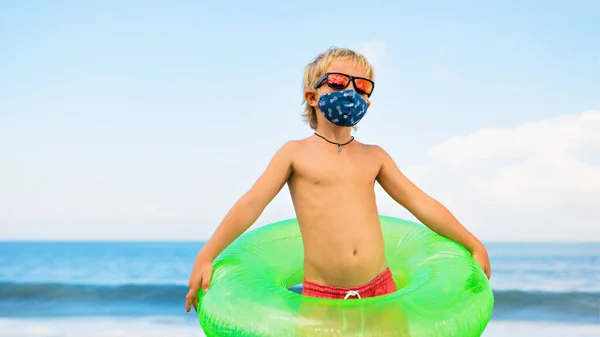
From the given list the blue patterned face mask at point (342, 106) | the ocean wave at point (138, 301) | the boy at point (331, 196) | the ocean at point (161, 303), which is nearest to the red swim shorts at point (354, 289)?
the boy at point (331, 196)

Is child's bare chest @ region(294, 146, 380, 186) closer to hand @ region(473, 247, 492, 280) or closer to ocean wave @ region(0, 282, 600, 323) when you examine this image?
hand @ region(473, 247, 492, 280)

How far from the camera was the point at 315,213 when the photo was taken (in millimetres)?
2666

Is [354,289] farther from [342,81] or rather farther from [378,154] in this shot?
[342,81]

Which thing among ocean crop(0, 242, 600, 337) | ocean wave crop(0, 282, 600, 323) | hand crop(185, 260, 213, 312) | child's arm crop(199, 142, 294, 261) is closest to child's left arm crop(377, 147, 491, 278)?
child's arm crop(199, 142, 294, 261)

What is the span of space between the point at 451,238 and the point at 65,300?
354 inches

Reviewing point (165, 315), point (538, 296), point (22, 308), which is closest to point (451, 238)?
point (165, 315)

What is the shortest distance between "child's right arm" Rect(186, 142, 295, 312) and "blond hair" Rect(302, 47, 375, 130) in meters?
0.26

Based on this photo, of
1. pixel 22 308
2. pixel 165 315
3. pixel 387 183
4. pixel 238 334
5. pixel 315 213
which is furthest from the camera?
pixel 22 308

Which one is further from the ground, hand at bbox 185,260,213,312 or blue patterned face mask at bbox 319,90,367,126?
blue patterned face mask at bbox 319,90,367,126

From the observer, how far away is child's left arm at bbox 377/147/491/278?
291cm

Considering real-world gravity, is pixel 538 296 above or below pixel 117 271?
above

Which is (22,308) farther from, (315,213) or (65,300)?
(315,213)

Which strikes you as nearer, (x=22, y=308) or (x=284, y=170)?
(x=284, y=170)

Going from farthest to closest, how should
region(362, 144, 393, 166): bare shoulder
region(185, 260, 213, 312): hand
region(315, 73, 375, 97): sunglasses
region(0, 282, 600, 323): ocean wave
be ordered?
region(0, 282, 600, 323): ocean wave < region(362, 144, 393, 166): bare shoulder < region(315, 73, 375, 97): sunglasses < region(185, 260, 213, 312): hand
